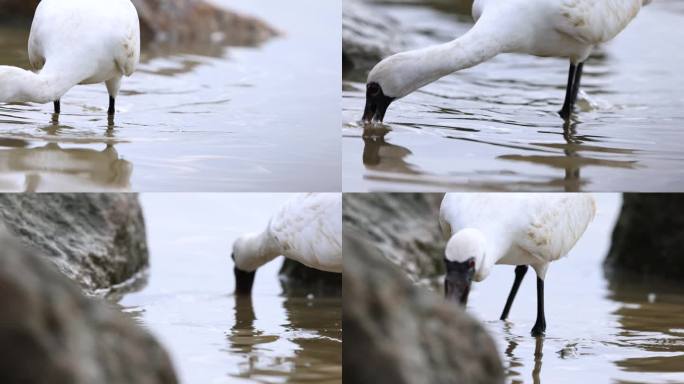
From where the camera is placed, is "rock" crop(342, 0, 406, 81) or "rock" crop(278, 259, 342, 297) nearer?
"rock" crop(278, 259, 342, 297)

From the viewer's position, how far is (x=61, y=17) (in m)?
6.85

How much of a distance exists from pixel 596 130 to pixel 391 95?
1.32 metres

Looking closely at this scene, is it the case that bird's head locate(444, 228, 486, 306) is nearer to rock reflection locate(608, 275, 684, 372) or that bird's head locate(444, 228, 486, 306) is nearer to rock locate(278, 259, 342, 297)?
rock reflection locate(608, 275, 684, 372)

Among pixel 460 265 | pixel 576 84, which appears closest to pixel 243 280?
pixel 460 265

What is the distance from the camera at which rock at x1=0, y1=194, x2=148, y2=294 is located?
6.17m

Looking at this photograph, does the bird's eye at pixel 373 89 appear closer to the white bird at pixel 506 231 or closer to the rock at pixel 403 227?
the rock at pixel 403 227

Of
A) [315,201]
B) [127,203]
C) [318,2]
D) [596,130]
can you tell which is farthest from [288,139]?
[318,2]

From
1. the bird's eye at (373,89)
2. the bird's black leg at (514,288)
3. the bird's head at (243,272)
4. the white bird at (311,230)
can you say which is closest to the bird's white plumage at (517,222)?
the bird's black leg at (514,288)

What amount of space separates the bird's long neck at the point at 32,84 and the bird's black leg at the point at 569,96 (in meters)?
3.21

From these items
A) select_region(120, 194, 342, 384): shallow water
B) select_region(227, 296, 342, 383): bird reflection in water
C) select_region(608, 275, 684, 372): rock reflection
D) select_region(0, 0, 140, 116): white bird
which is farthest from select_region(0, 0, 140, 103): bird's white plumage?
select_region(608, 275, 684, 372): rock reflection

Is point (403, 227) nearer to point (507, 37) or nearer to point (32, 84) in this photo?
point (507, 37)

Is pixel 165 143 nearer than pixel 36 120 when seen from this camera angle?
Yes

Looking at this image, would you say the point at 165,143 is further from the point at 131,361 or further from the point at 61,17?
the point at 131,361

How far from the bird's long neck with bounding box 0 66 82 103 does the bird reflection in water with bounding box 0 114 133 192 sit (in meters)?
0.34
